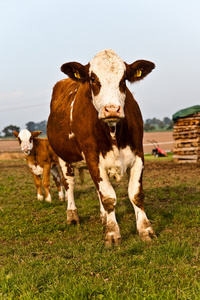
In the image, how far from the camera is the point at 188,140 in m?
18.1

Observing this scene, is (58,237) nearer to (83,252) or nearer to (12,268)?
(83,252)

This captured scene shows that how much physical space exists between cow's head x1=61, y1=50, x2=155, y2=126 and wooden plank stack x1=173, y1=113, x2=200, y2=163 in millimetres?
13587

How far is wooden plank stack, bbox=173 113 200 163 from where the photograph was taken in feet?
58.2

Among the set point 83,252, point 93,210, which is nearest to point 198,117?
point 93,210

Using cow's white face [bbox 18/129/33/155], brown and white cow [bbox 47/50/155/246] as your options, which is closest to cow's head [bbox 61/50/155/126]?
brown and white cow [bbox 47/50/155/246]

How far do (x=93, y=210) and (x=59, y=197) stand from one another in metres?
2.25

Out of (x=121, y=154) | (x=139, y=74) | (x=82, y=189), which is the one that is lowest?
(x=82, y=189)

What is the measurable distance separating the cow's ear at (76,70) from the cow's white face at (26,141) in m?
4.60

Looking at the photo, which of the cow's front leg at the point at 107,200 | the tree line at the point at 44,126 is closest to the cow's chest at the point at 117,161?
the cow's front leg at the point at 107,200

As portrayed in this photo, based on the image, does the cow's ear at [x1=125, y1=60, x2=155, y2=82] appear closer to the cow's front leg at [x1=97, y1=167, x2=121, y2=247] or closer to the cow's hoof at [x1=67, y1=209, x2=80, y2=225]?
the cow's front leg at [x1=97, y1=167, x2=121, y2=247]

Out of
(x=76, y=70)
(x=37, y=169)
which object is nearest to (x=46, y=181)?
(x=37, y=169)

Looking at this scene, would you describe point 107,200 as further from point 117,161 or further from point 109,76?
point 109,76

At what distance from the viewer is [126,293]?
2.98 m

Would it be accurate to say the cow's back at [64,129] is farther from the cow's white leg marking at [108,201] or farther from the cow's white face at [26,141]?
the cow's white face at [26,141]
